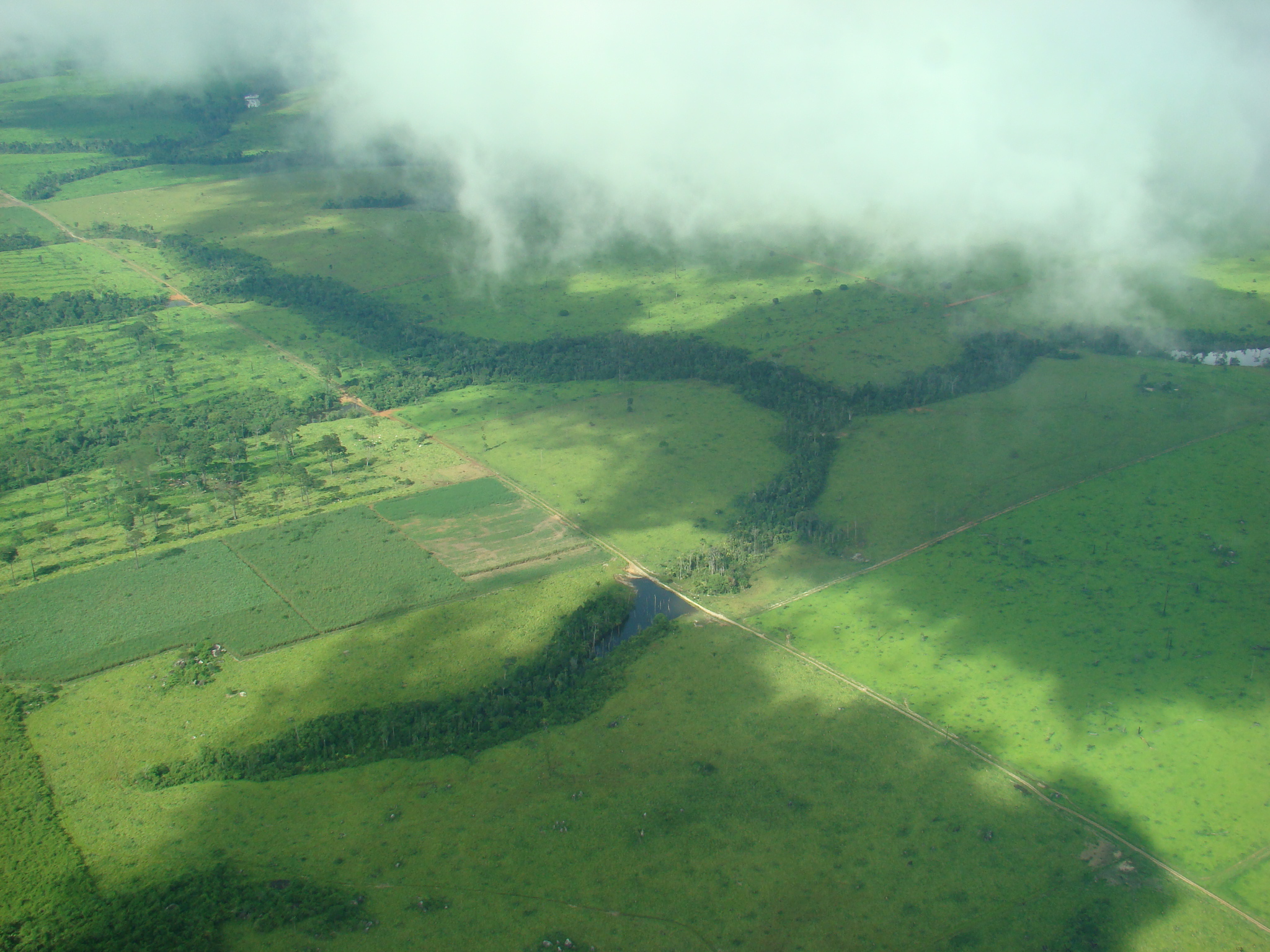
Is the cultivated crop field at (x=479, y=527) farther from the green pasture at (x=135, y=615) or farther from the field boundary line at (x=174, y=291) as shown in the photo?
the field boundary line at (x=174, y=291)

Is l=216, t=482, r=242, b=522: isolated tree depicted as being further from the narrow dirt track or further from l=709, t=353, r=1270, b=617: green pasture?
l=709, t=353, r=1270, b=617: green pasture

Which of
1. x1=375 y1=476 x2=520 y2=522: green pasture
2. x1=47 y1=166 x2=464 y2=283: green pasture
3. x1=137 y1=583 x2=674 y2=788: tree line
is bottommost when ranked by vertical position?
x1=137 y1=583 x2=674 y2=788: tree line

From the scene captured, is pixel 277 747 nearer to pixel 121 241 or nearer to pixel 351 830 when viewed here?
pixel 351 830

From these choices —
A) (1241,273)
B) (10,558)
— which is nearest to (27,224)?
(10,558)

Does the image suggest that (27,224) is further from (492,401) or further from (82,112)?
(492,401)

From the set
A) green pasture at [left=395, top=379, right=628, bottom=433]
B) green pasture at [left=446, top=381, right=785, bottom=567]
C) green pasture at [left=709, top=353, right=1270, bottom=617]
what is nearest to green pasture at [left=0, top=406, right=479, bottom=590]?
green pasture at [left=395, top=379, right=628, bottom=433]

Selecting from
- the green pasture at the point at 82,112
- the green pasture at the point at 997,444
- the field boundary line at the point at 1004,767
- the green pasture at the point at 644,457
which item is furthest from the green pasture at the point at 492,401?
the green pasture at the point at 82,112

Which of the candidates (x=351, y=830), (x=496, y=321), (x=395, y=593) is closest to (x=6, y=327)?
(x=496, y=321)

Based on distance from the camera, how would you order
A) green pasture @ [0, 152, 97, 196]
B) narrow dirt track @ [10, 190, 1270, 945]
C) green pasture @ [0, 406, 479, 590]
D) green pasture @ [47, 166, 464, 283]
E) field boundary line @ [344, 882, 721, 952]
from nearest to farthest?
field boundary line @ [344, 882, 721, 952] → narrow dirt track @ [10, 190, 1270, 945] → green pasture @ [0, 406, 479, 590] → green pasture @ [47, 166, 464, 283] → green pasture @ [0, 152, 97, 196]
